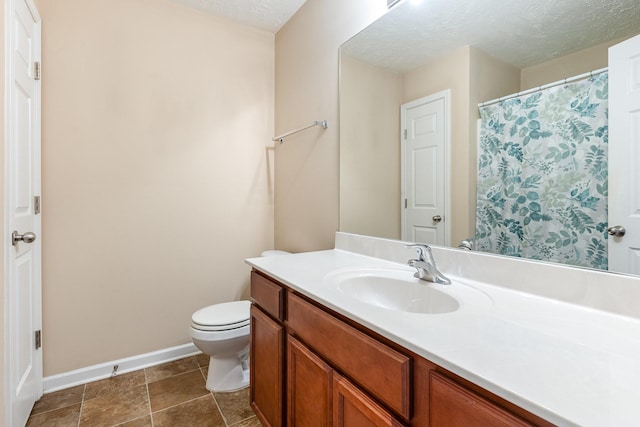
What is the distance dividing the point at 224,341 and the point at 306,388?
2.62ft

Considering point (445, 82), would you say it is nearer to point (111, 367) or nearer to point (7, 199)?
point (7, 199)

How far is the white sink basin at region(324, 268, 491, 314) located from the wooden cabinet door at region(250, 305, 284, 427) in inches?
13.1

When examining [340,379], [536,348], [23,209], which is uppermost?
[23,209]

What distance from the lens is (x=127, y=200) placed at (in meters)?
1.95

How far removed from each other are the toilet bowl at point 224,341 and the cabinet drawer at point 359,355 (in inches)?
29.2

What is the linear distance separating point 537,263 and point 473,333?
0.43 meters

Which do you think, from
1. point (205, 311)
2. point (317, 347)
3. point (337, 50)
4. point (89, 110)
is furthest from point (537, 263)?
point (89, 110)

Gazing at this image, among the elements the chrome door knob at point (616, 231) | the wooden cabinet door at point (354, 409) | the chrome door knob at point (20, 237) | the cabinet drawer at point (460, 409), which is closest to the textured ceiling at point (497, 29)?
the chrome door knob at point (616, 231)

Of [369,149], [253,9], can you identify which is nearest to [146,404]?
[369,149]

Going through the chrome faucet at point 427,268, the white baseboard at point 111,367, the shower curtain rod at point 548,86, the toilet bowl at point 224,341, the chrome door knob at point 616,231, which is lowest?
the white baseboard at point 111,367

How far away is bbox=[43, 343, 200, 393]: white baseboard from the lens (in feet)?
5.82

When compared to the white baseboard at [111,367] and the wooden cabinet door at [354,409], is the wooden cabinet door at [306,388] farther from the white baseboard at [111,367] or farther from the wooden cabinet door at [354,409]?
the white baseboard at [111,367]

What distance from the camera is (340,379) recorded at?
867mm

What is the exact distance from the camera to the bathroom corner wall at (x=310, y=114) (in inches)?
71.0
